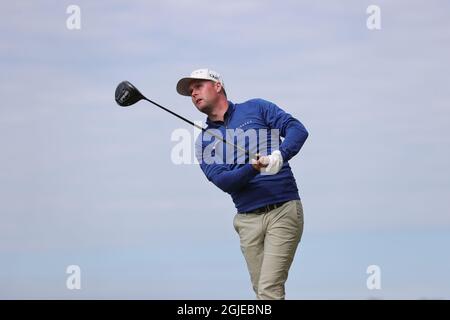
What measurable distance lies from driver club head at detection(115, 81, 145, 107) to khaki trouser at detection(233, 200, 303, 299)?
1.44 metres

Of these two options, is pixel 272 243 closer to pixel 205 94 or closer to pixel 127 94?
pixel 205 94

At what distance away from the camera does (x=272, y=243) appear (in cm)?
987

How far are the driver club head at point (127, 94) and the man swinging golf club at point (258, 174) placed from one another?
1.30 ft

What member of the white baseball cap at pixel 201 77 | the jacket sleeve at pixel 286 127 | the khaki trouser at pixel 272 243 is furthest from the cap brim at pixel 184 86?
the khaki trouser at pixel 272 243

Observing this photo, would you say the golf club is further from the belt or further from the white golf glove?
the belt

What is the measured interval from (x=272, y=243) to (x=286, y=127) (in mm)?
1016

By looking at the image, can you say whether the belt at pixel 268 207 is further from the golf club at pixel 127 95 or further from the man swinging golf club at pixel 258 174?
the golf club at pixel 127 95

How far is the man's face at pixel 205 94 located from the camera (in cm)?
1028

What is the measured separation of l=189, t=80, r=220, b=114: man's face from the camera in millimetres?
10281

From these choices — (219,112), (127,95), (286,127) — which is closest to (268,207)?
(286,127)

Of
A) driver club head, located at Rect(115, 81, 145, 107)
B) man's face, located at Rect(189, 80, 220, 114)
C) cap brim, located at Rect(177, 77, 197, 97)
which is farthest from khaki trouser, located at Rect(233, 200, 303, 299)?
driver club head, located at Rect(115, 81, 145, 107)

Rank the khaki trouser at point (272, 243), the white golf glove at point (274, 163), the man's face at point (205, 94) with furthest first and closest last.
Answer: the man's face at point (205, 94), the khaki trouser at point (272, 243), the white golf glove at point (274, 163)

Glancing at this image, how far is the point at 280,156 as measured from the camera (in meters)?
9.75
